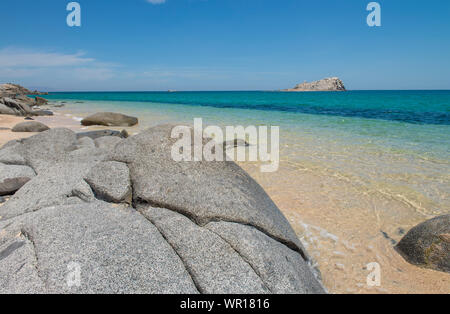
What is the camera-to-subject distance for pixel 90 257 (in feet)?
8.21

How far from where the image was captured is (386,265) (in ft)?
12.9

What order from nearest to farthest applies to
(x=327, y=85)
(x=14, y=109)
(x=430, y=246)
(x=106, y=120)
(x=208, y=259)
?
(x=208, y=259) → (x=430, y=246) → (x=106, y=120) → (x=14, y=109) → (x=327, y=85)

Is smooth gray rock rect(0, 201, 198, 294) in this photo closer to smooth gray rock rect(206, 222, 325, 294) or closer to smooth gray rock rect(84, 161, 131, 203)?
smooth gray rock rect(84, 161, 131, 203)

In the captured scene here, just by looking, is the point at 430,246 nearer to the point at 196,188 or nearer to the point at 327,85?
the point at 196,188

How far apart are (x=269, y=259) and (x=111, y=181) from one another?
7.53ft

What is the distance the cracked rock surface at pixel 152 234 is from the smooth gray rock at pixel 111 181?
0.5 inches

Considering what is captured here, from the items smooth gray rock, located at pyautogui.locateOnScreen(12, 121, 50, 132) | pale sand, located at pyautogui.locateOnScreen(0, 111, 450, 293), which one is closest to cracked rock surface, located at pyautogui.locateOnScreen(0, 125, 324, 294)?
pale sand, located at pyautogui.locateOnScreen(0, 111, 450, 293)

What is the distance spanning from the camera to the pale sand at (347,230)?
3.59 metres

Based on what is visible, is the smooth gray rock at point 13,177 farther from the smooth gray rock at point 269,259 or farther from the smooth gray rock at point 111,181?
the smooth gray rock at point 269,259

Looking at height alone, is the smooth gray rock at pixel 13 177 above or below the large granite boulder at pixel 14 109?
below

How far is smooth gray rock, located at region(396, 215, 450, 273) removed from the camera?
3771 millimetres

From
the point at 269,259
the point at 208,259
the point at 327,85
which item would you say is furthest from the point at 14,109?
the point at 327,85

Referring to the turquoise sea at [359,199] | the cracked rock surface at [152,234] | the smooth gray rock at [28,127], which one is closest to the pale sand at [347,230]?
the turquoise sea at [359,199]

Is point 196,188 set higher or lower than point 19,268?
higher
